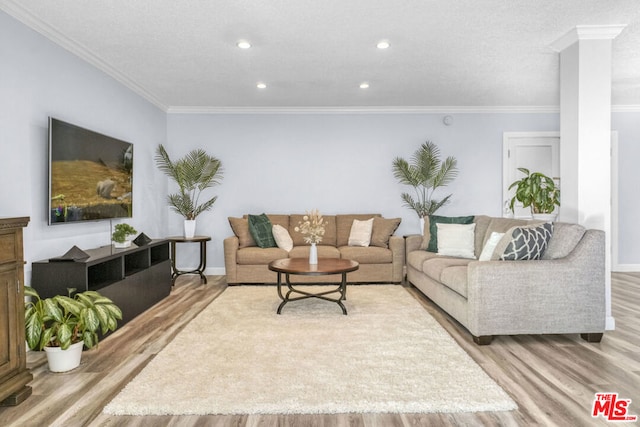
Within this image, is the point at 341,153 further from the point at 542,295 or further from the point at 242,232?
the point at 542,295

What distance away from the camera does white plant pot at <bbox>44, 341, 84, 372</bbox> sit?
105 inches

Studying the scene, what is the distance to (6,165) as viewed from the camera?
2.99 m

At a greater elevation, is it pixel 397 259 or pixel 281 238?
pixel 281 238

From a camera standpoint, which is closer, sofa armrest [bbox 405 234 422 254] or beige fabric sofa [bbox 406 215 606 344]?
beige fabric sofa [bbox 406 215 606 344]

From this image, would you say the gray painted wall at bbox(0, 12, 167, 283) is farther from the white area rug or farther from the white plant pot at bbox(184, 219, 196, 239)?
the white area rug

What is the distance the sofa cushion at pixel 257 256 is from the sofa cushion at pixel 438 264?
6.15 feet

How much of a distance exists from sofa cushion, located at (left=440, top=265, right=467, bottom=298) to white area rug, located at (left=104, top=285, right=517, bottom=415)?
0.37 meters

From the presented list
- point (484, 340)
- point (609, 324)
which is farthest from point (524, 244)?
point (609, 324)

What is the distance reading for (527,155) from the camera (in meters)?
6.48

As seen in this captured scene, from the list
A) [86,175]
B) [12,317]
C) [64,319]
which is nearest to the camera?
[12,317]

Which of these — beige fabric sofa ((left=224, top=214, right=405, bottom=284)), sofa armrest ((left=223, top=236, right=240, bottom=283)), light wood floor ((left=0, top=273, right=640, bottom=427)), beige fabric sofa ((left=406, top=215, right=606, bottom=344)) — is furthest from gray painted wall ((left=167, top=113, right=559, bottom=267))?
beige fabric sofa ((left=406, top=215, right=606, bottom=344))

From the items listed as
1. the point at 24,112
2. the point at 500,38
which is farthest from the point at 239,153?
the point at 500,38

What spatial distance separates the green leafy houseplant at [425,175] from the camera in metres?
6.14

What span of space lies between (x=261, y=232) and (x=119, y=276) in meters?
2.14
